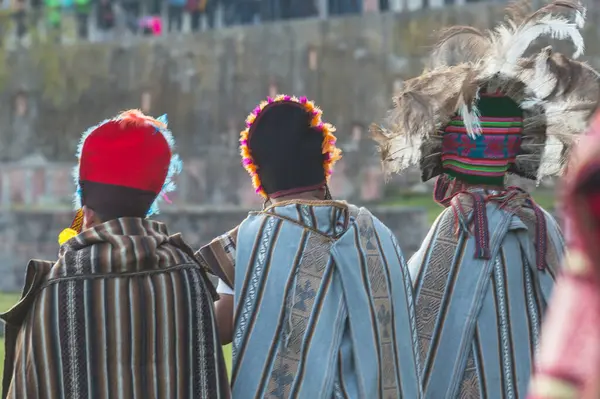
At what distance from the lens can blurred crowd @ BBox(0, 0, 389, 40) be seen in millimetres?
22719

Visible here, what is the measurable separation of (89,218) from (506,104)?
1299 mm

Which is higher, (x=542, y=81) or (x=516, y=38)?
(x=516, y=38)

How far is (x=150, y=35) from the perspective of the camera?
24000 mm

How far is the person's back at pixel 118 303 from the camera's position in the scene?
2732mm

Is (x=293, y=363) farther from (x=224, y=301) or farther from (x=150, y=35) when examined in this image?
(x=150, y=35)

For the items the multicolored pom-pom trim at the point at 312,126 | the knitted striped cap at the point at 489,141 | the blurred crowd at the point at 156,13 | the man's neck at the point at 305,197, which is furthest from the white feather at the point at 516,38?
the blurred crowd at the point at 156,13

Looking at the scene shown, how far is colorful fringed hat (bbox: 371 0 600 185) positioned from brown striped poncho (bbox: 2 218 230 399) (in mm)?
952

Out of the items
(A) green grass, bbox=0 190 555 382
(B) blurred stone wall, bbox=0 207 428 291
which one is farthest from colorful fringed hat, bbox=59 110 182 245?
(B) blurred stone wall, bbox=0 207 428 291

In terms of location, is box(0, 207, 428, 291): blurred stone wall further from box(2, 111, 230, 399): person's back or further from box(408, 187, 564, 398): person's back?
box(2, 111, 230, 399): person's back

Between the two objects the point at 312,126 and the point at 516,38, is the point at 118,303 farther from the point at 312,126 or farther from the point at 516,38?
the point at 516,38

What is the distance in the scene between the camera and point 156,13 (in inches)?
963

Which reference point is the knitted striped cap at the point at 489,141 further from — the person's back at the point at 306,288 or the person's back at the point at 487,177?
the person's back at the point at 306,288

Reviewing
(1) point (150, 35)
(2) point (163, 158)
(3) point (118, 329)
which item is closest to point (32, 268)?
(3) point (118, 329)

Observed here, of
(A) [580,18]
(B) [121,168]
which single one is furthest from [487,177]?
(B) [121,168]
